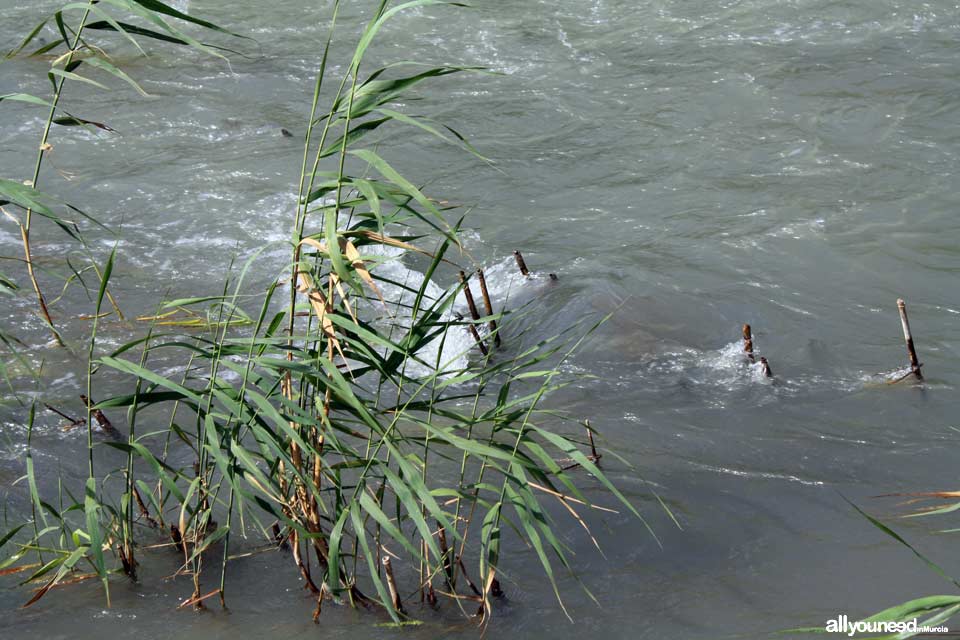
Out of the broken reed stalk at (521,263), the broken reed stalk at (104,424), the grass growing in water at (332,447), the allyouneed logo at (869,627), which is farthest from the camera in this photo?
the broken reed stalk at (521,263)

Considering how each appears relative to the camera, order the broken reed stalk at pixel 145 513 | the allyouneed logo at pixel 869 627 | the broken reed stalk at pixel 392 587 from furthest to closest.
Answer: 1. the broken reed stalk at pixel 145 513
2. the broken reed stalk at pixel 392 587
3. the allyouneed logo at pixel 869 627

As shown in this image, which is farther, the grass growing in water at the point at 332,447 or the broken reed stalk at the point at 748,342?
the broken reed stalk at the point at 748,342

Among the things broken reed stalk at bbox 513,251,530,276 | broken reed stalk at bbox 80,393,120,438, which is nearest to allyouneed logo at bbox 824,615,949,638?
broken reed stalk at bbox 513,251,530,276

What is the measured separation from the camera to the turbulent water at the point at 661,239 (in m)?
3.54

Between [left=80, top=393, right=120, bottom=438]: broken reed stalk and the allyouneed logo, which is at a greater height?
[left=80, top=393, right=120, bottom=438]: broken reed stalk

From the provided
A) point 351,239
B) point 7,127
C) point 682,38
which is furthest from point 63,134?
point 351,239

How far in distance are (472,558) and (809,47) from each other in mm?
7394

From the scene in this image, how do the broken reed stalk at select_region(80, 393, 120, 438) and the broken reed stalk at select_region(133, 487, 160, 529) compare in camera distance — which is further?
the broken reed stalk at select_region(80, 393, 120, 438)

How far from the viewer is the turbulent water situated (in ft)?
11.6

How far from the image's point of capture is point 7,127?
8.50 m

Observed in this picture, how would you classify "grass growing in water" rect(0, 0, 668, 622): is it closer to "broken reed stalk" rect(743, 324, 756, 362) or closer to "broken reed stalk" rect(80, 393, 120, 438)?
"broken reed stalk" rect(80, 393, 120, 438)

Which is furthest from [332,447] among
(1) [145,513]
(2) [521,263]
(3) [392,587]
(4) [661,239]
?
(4) [661,239]

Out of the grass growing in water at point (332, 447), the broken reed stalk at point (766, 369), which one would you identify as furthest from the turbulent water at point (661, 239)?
the grass growing in water at point (332, 447)

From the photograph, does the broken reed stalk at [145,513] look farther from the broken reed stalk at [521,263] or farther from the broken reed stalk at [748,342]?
the broken reed stalk at [748,342]
